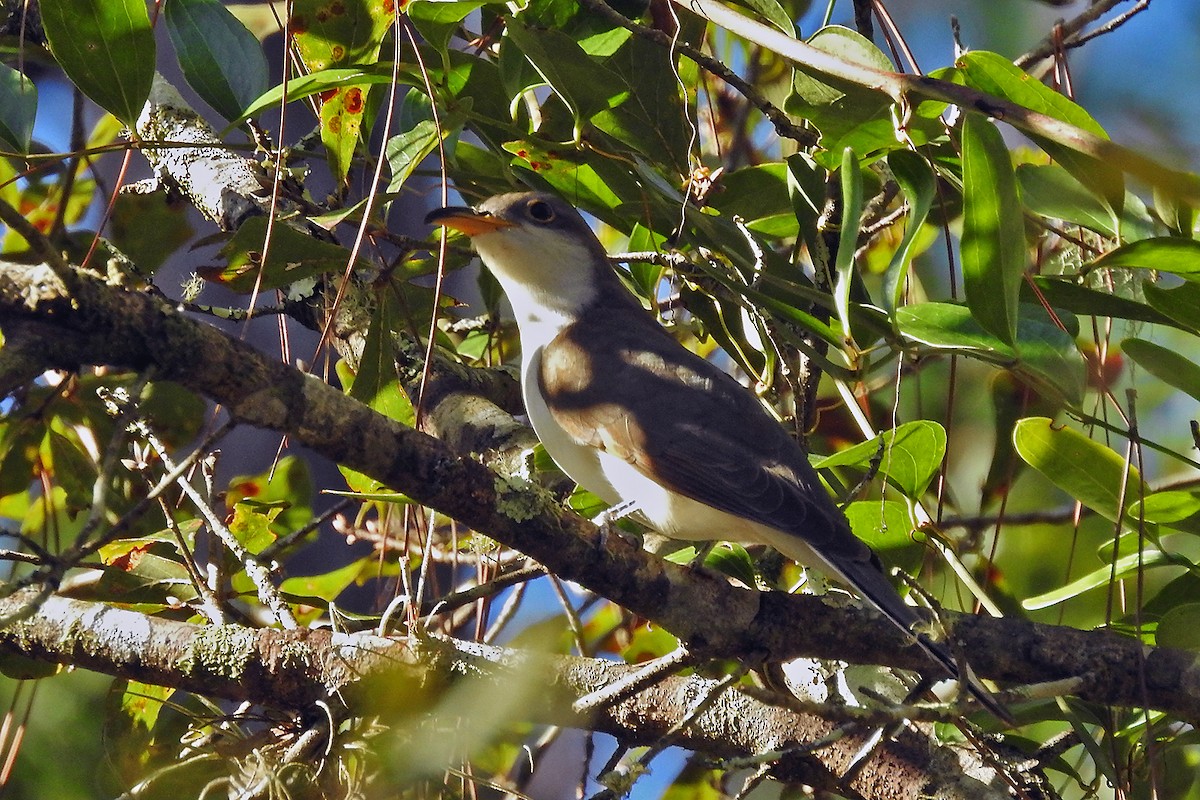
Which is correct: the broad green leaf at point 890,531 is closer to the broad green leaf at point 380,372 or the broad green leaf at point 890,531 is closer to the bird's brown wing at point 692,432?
the bird's brown wing at point 692,432

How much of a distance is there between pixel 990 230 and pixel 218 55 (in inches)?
80.7

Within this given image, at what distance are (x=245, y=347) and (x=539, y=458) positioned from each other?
1.55 m

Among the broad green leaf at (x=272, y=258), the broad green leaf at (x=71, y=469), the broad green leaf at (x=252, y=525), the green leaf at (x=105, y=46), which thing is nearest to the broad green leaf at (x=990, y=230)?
the broad green leaf at (x=272, y=258)

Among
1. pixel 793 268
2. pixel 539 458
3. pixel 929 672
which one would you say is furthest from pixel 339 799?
pixel 793 268

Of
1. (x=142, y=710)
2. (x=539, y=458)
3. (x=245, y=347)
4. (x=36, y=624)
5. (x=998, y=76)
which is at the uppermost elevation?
(x=998, y=76)

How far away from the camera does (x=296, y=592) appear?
345 centimetres

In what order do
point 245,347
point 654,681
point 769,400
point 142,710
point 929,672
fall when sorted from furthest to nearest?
point 769,400, point 142,710, point 929,672, point 654,681, point 245,347

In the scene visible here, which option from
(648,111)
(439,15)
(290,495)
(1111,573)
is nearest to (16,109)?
(439,15)

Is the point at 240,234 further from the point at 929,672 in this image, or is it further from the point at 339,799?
the point at 929,672

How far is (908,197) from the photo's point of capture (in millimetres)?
2389

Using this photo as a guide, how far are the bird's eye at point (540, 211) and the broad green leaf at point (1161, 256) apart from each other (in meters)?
1.96

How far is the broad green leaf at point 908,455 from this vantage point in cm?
268

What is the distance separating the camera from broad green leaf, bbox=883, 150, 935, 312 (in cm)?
221

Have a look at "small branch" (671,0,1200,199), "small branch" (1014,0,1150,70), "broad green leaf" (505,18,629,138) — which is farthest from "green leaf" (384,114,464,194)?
"small branch" (1014,0,1150,70)
